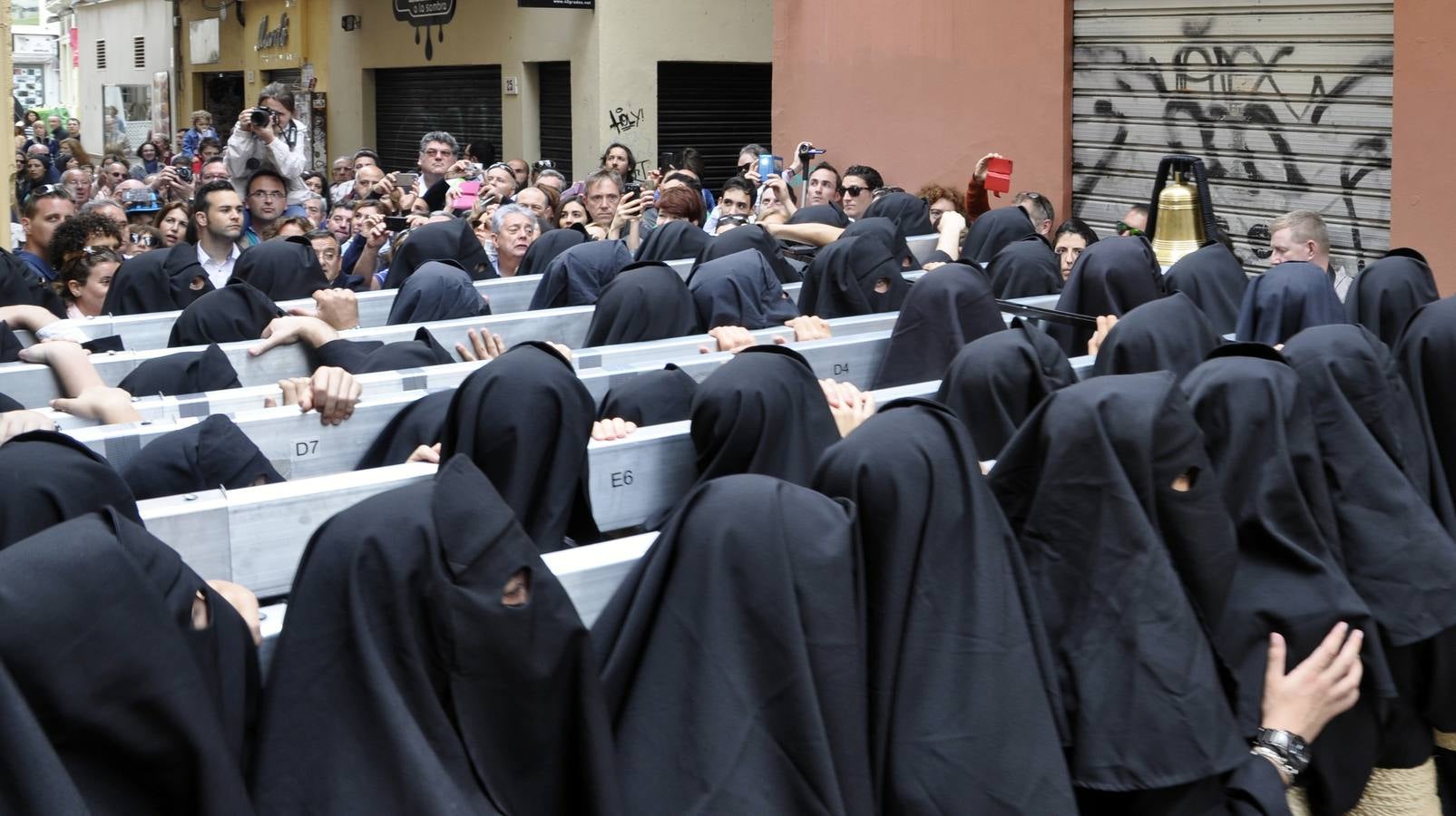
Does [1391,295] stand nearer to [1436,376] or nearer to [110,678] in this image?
[1436,376]

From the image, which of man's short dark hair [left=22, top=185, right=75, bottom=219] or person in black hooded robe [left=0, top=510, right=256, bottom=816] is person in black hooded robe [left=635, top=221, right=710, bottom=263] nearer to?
man's short dark hair [left=22, top=185, right=75, bottom=219]

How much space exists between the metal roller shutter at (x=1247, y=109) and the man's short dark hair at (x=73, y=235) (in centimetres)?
692

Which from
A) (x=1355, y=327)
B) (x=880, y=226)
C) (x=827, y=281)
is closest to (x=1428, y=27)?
(x=880, y=226)

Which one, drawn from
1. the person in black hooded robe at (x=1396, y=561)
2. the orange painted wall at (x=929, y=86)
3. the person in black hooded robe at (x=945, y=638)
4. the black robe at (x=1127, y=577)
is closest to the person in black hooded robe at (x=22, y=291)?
the person in black hooded robe at (x=945, y=638)

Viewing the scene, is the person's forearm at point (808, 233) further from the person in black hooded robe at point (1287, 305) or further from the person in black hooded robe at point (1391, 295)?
the person in black hooded robe at point (1391, 295)

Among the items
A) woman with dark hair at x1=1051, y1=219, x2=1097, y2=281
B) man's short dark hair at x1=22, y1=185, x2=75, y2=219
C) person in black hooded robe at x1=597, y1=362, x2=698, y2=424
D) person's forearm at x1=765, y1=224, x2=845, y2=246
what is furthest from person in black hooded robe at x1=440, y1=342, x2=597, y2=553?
man's short dark hair at x1=22, y1=185, x2=75, y2=219

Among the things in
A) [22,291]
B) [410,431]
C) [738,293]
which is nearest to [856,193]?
[738,293]

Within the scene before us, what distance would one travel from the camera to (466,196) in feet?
36.6

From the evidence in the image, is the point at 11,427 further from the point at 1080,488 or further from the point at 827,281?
the point at 827,281

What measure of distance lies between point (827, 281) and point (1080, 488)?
3979mm

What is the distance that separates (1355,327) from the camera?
13.0 ft

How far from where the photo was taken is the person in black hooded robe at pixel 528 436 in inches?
149

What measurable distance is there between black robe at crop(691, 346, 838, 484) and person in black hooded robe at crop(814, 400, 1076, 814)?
2.54 ft

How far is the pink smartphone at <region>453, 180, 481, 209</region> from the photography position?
36.2 feet
